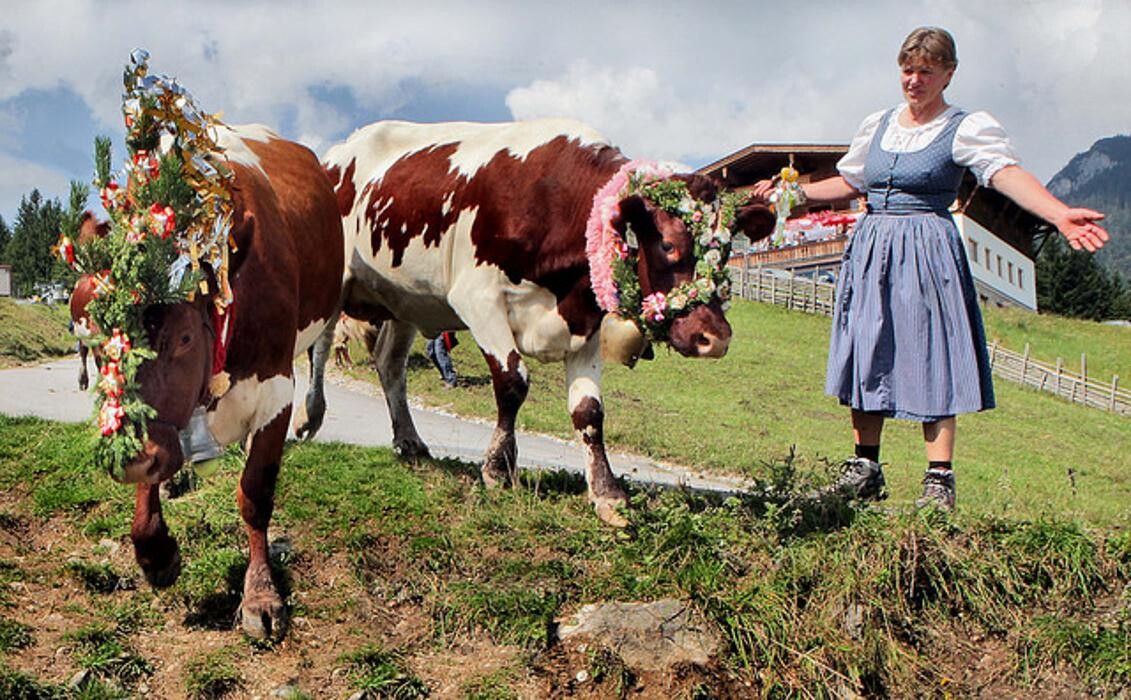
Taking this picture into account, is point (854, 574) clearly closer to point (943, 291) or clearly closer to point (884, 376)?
point (884, 376)

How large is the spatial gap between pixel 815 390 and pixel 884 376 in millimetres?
15275

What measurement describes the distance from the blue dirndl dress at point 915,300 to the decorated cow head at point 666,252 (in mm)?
697

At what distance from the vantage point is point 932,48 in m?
4.33

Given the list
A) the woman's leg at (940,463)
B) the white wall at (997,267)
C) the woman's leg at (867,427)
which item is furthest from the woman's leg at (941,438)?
the white wall at (997,267)

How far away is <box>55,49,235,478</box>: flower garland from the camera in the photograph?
10.5 feet

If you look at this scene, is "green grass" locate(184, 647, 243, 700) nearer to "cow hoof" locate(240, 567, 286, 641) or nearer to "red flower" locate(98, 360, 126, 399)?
"cow hoof" locate(240, 567, 286, 641)

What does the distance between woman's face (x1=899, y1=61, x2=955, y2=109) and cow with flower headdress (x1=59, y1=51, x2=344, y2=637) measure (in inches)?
117

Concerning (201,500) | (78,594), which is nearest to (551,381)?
(201,500)

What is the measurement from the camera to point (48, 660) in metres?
3.57

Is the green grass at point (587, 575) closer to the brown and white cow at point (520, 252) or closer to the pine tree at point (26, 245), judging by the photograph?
the brown and white cow at point (520, 252)

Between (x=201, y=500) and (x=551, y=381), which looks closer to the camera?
(x=201, y=500)

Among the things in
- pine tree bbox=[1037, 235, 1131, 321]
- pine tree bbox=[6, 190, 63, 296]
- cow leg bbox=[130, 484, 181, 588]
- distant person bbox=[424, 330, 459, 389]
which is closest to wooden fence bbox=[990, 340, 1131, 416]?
distant person bbox=[424, 330, 459, 389]

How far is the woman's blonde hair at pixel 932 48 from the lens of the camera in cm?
432

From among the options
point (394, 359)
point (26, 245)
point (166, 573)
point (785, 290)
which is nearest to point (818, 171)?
point (785, 290)
